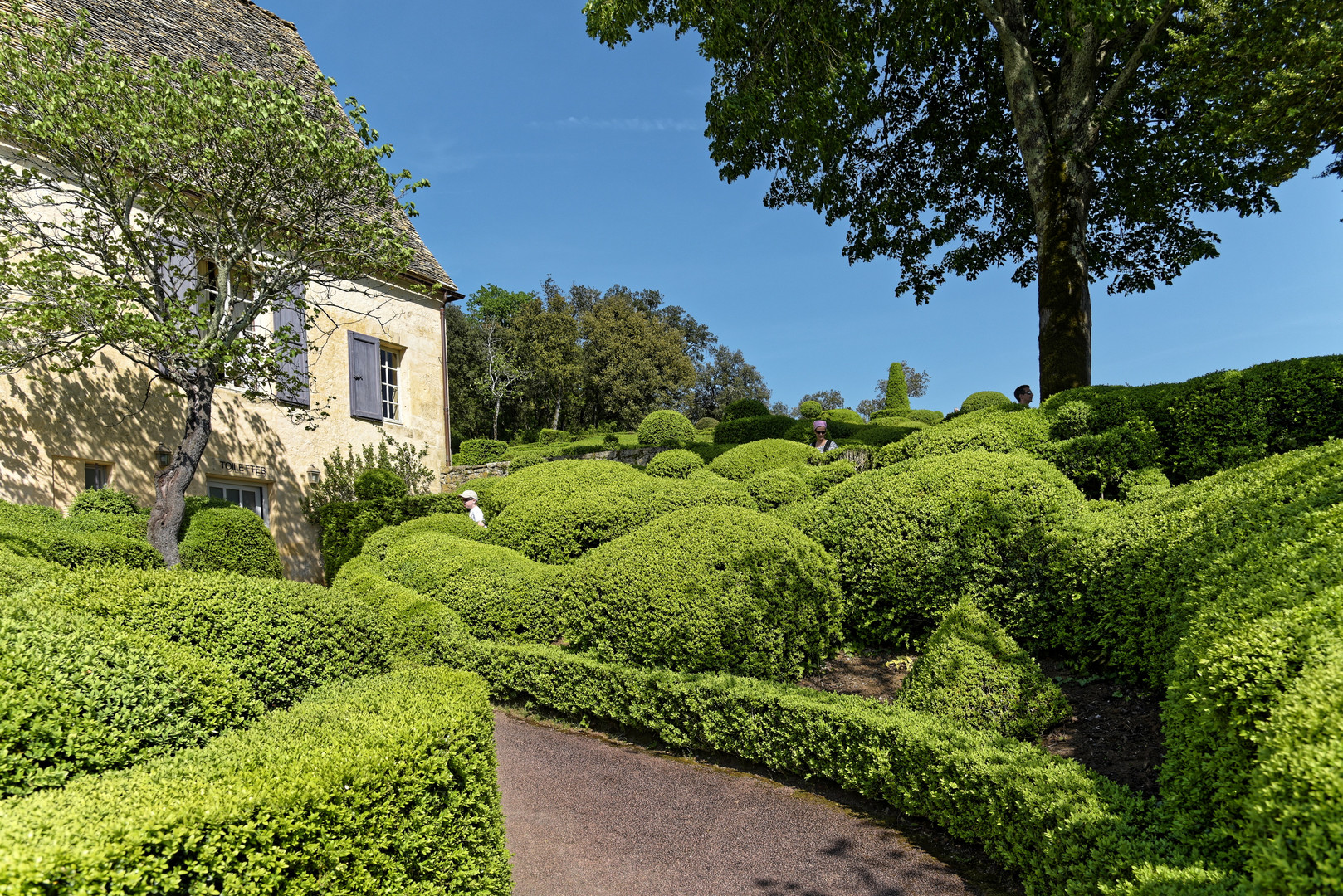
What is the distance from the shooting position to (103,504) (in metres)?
10.4

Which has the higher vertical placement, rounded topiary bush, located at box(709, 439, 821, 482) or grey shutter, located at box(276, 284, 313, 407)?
grey shutter, located at box(276, 284, 313, 407)

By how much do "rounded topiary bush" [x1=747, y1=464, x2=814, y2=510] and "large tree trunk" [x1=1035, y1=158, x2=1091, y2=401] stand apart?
13.6ft

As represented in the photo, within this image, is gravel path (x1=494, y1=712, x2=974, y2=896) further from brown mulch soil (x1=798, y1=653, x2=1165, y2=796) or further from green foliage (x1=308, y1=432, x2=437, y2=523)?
green foliage (x1=308, y1=432, x2=437, y2=523)

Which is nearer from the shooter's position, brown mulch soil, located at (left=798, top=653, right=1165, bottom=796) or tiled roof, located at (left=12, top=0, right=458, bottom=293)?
brown mulch soil, located at (left=798, top=653, right=1165, bottom=796)

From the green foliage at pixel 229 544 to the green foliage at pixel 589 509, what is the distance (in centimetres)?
418

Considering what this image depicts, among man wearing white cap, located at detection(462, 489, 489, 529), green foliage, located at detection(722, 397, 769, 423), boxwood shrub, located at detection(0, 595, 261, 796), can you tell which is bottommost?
boxwood shrub, located at detection(0, 595, 261, 796)

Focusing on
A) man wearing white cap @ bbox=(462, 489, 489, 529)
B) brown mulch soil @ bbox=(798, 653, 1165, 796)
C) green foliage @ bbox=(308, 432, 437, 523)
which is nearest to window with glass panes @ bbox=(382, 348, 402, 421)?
green foliage @ bbox=(308, 432, 437, 523)

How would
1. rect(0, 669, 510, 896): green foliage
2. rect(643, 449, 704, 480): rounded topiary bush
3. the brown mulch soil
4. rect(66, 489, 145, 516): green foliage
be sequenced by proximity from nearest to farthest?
rect(0, 669, 510, 896): green foliage < the brown mulch soil < rect(66, 489, 145, 516): green foliage < rect(643, 449, 704, 480): rounded topiary bush

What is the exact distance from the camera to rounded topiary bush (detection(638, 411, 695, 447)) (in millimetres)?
21656

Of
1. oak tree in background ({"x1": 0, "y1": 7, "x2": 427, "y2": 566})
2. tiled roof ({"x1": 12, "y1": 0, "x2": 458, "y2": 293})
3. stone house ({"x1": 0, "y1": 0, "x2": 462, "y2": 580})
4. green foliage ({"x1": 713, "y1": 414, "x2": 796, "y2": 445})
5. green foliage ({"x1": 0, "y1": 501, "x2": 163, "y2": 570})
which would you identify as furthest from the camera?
green foliage ({"x1": 713, "y1": 414, "x2": 796, "y2": 445})

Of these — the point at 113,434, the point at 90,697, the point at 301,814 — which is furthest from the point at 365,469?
A: the point at 301,814

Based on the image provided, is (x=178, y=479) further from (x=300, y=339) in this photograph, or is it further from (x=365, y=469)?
(x=365, y=469)

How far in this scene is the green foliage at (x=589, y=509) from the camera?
8828 mm

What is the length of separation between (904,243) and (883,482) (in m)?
9.95
